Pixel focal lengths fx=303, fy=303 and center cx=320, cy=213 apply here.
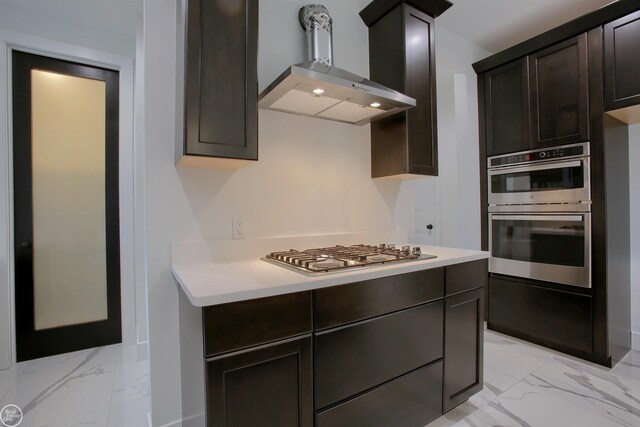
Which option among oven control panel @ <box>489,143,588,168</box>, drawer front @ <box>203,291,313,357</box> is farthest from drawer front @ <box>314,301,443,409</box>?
oven control panel @ <box>489,143,588,168</box>

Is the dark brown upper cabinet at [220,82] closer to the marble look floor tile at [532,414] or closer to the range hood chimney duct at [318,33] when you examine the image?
the range hood chimney duct at [318,33]

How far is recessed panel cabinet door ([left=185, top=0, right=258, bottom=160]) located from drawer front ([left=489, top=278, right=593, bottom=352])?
2.70 meters

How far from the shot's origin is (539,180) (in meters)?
2.63

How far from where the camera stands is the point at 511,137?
2.81 metres

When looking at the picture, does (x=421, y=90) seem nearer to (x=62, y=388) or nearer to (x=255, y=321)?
(x=255, y=321)

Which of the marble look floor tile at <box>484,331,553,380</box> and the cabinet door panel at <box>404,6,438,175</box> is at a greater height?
the cabinet door panel at <box>404,6,438,175</box>

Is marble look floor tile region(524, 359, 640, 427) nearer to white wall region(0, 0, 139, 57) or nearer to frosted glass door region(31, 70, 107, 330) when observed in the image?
frosted glass door region(31, 70, 107, 330)

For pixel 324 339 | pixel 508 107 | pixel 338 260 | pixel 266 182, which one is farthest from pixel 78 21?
pixel 508 107

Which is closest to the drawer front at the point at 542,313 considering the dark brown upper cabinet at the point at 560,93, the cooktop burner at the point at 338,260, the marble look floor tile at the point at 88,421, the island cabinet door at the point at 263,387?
the dark brown upper cabinet at the point at 560,93

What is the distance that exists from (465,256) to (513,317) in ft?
5.03

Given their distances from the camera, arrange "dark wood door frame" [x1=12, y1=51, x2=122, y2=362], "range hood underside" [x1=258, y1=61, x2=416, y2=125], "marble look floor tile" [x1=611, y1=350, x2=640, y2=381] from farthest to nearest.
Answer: "dark wood door frame" [x1=12, y1=51, x2=122, y2=362], "marble look floor tile" [x1=611, y1=350, x2=640, y2=381], "range hood underside" [x1=258, y1=61, x2=416, y2=125]

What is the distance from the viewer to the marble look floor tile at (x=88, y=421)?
1.74 m

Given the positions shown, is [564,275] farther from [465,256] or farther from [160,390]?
[160,390]

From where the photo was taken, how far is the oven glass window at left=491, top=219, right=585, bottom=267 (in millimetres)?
2428
